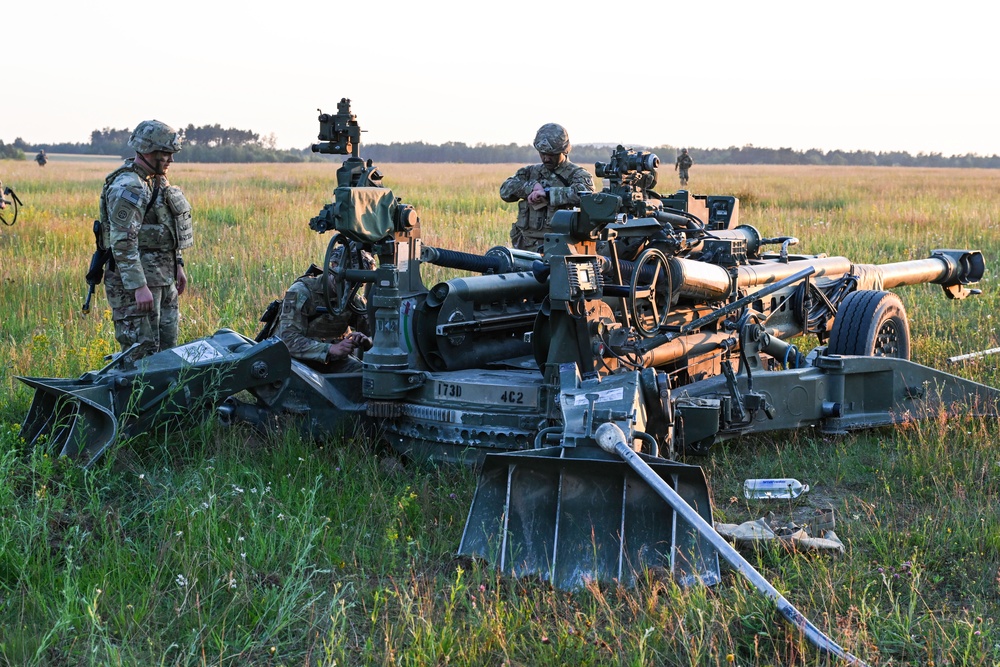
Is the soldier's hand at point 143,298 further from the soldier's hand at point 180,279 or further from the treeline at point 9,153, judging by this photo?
the treeline at point 9,153

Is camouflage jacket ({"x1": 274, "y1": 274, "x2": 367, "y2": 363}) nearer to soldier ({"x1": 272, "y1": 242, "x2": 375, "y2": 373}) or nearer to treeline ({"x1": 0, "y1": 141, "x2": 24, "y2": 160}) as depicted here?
soldier ({"x1": 272, "y1": 242, "x2": 375, "y2": 373})

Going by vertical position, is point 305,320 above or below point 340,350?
above

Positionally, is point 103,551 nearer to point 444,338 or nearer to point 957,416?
point 444,338

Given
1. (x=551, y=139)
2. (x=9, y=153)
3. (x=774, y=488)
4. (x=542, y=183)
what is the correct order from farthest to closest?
(x=9, y=153) < (x=542, y=183) < (x=551, y=139) < (x=774, y=488)

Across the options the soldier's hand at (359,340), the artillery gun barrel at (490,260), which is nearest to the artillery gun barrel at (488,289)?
the artillery gun barrel at (490,260)

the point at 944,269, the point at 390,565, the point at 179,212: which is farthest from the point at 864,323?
the point at 179,212

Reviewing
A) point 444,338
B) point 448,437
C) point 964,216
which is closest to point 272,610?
point 448,437

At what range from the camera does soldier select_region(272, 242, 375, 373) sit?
296 inches

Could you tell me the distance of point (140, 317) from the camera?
316 inches

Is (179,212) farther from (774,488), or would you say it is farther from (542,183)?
(774,488)

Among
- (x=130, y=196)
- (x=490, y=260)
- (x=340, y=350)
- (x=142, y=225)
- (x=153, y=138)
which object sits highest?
(x=153, y=138)

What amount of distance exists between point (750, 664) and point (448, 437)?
2.55 meters

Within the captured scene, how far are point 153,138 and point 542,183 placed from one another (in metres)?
3.78

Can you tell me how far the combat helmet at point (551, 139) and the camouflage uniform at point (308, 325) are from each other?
3.12 m
